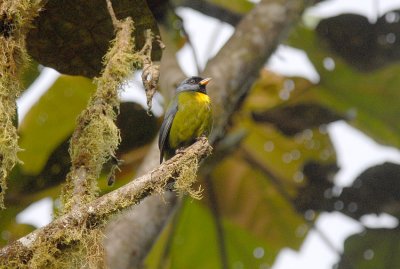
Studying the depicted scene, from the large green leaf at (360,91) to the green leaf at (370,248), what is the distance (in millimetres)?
657

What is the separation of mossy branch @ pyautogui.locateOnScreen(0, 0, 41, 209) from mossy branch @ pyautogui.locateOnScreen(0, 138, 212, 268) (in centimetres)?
27

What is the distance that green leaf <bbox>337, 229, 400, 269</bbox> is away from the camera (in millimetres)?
4121

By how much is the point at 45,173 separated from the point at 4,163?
4.76ft

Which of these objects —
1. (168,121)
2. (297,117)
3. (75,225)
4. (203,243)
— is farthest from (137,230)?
(203,243)

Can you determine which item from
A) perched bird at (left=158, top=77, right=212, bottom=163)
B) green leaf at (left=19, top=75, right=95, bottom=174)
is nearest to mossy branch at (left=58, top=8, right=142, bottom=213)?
perched bird at (left=158, top=77, right=212, bottom=163)

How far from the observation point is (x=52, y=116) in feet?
13.8

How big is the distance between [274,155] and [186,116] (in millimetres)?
1439

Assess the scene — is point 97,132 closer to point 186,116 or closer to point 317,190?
point 186,116

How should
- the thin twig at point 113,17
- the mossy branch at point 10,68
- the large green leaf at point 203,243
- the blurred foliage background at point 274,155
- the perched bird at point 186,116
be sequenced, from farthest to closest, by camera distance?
the large green leaf at point 203,243
the blurred foliage background at point 274,155
the perched bird at point 186,116
the thin twig at point 113,17
the mossy branch at point 10,68

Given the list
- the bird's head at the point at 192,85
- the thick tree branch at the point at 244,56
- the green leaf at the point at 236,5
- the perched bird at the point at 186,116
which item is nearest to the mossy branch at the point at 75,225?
the thick tree branch at the point at 244,56

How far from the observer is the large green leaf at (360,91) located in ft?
14.9

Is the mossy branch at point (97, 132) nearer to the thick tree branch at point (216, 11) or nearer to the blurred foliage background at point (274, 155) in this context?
the blurred foliage background at point (274, 155)

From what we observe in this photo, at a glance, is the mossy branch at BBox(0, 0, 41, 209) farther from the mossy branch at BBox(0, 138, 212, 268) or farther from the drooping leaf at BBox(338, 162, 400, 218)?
the drooping leaf at BBox(338, 162, 400, 218)

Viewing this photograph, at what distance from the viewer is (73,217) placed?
1.94 metres
